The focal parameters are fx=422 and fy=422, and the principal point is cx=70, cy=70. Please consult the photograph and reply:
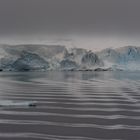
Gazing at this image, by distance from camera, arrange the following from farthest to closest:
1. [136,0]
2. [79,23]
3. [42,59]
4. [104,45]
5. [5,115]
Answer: [42,59]
[104,45]
[79,23]
[136,0]
[5,115]

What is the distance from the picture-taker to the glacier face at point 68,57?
44.2 ft

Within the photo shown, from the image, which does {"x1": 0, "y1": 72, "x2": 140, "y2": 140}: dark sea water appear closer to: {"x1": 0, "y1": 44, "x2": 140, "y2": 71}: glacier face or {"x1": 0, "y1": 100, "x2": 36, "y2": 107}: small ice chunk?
{"x1": 0, "y1": 100, "x2": 36, "y2": 107}: small ice chunk

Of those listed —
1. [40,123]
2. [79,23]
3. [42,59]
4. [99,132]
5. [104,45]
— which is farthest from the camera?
[42,59]

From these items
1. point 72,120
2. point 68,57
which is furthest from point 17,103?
point 68,57

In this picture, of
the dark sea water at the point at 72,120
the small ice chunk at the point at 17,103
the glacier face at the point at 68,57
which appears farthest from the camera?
the glacier face at the point at 68,57

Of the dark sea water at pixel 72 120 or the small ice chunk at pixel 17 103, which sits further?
the small ice chunk at pixel 17 103

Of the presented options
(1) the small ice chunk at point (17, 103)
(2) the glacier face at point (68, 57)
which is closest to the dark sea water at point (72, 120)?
(1) the small ice chunk at point (17, 103)

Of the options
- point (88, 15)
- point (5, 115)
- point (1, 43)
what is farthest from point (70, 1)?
point (5, 115)

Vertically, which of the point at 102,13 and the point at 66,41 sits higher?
the point at 102,13

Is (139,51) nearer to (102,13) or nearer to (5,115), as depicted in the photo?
(102,13)

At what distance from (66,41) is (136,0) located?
9.00 ft

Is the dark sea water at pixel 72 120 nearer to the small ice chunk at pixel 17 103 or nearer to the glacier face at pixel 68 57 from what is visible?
the small ice chunk at pixel 17 103

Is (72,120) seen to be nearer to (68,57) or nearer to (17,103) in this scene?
(17,103)

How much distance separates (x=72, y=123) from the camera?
4035 mm
